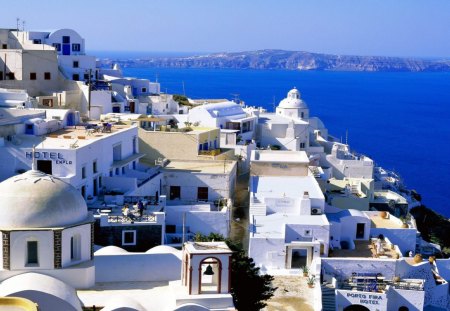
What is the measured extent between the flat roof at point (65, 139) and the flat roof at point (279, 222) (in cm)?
763

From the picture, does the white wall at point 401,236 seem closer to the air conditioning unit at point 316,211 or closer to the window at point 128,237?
the air conditioning unit at point 316,211

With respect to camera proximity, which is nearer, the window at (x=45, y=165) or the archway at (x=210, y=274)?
the archway at (x=210, y=274)

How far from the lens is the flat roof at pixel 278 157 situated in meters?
37.8

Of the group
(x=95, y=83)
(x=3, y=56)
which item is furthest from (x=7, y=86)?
(x=95, y=83)

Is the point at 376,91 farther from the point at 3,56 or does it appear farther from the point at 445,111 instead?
the point at 3,56

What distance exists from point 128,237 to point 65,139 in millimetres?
6247

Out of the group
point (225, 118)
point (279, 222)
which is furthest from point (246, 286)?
point (225, 118)

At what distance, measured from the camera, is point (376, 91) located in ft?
609

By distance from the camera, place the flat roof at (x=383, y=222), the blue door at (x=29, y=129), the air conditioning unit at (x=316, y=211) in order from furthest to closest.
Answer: the flat roof at (x=383, y=222) → the air conditioning unit at (x=316, y=211) → the blue door at (x=29, y=129)

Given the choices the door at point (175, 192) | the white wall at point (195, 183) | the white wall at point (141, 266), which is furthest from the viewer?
the door at point (175, 192)

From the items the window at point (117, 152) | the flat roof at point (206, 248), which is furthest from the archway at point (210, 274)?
the window at point (117, 152)

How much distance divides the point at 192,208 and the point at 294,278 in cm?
555

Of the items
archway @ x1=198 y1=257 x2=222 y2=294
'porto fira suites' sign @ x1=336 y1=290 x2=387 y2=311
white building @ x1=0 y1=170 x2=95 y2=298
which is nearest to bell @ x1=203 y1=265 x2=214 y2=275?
archway @ x1=198 y1=257 x2=222 y2=294

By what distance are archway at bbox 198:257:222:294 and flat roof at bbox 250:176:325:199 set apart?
14887mm
